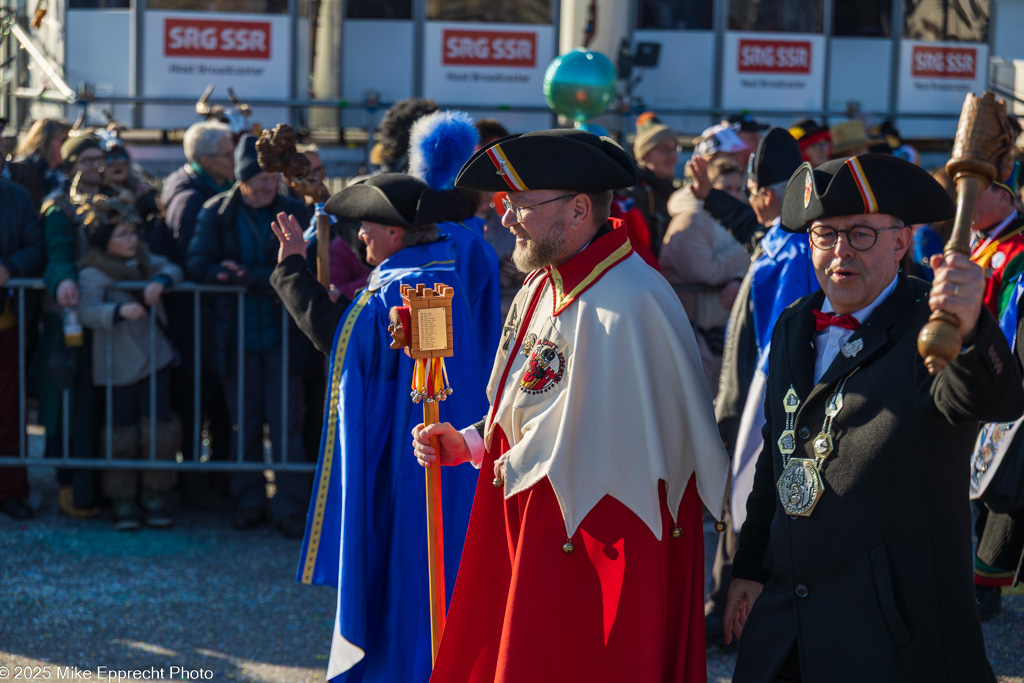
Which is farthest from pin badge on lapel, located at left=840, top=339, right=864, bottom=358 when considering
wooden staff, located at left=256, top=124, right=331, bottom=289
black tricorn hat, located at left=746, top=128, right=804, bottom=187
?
wooden staff, located at left=256, top=124, right=331, bottom=289

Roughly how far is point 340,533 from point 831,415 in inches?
83.3

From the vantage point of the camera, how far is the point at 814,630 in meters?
2.70

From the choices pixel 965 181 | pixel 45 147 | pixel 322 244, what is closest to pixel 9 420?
pixel 322 244

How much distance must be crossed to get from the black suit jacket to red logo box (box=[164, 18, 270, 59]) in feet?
40.1

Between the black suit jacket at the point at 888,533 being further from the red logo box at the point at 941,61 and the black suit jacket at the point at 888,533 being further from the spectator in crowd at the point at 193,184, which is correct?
the red logo box at the point at 941,61

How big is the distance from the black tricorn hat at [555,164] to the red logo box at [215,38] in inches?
451

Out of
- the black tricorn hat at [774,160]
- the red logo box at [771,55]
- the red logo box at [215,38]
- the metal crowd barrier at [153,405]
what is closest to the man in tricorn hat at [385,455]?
the black tricorn hat at [774,160]

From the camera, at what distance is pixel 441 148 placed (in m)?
4.71

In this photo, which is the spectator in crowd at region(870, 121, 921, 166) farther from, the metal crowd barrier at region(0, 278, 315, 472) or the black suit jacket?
the black suit jacket

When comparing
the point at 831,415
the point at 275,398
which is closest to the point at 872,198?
the point at 831,415

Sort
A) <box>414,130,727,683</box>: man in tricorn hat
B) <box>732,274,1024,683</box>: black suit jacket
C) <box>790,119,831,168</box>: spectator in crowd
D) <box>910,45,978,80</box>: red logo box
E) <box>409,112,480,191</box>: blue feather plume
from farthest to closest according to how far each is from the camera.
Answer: <box>910,45,978,80</box>: red logo box
<box>790,119,831,168</box>: spectator in crowd
<box>409,112,480,191</box>: blue feather plume
<box>414,130,727,683</box>: man in tricorn hat
<box>732,274,1024,683</box>: black suit jacket

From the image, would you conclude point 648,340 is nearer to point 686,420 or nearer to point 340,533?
point 686,420

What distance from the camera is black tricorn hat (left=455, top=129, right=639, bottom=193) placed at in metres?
3.08

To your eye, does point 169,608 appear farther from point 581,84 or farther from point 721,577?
point 581,84
